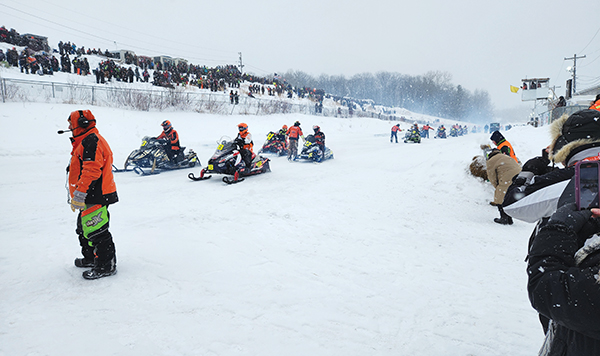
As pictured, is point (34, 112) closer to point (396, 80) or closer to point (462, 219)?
point (462, 219)

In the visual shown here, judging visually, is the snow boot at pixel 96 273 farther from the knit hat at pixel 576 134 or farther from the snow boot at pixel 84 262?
the knit hat at pixel 576 134

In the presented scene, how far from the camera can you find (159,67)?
29.5m

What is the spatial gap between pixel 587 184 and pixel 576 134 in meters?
0.49

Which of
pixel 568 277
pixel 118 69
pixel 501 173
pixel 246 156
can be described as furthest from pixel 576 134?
pixel 118 69

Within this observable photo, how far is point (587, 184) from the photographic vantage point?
1.32m

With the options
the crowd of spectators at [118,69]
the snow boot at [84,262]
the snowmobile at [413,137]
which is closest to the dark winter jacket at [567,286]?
the snow boot at [84,262]

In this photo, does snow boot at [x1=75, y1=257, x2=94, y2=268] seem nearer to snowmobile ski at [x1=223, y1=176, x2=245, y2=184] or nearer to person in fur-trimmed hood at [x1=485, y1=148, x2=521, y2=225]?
snowmobile ski at [x1=223, y1=176, x2=245, y2=184]

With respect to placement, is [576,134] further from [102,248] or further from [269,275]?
[102,248]

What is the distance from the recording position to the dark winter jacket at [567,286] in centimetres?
117

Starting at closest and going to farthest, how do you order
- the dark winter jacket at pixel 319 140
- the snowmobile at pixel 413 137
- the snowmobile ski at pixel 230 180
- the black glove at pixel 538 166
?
the black glove at pixel 538 166 → the snowmobile ski at pixel 230 180 → the dark winter jacket at pixel 319 140 → the snowmobile at pixel 413 137

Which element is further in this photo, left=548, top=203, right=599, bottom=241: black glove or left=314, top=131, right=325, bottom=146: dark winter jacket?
left=314, top=131, right=325, bottom=146: dark winter jacket

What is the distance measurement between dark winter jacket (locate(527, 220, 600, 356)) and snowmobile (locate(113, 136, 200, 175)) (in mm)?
10101

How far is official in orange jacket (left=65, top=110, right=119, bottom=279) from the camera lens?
346cm

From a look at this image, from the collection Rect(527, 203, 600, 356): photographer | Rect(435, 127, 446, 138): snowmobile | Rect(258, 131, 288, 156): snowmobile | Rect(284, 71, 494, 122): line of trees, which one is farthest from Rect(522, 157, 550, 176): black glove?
Rect(284, 71, 494, 122): line of trees
